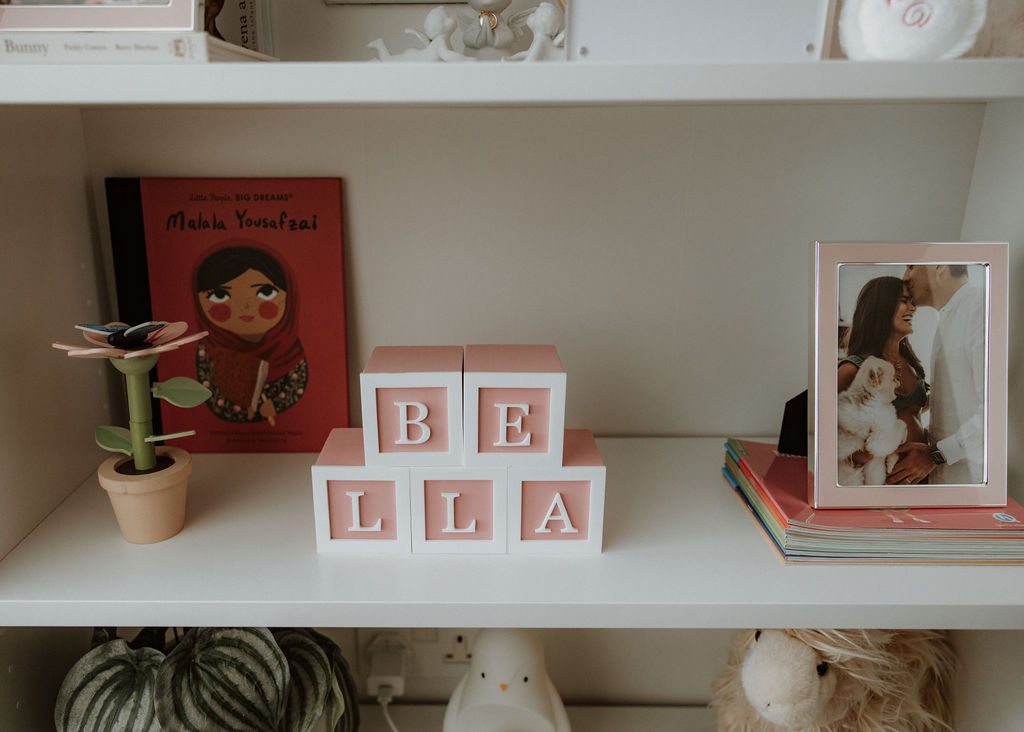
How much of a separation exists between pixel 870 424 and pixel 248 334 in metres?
0.75

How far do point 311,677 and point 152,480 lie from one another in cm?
31

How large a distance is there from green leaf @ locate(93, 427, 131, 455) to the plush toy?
734 mm

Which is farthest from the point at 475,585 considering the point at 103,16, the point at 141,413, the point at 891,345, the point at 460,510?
the point at 103,16

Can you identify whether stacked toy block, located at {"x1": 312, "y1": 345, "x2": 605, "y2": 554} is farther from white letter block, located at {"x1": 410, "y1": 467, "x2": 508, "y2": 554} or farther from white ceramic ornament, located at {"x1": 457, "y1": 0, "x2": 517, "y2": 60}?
white ceramic ornament, located at {"x1": 457, "y1": 0, "x2": 517, "y2": 60}

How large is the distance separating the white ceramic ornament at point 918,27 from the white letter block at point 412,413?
0.46m

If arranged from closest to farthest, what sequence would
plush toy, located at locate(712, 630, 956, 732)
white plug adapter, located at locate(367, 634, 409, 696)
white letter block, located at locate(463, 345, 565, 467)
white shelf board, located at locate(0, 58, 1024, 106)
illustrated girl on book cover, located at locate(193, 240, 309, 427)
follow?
white shelf board, located at locate(0, 58, 1024, 106), white letter block, located at locate(463, 345, 565, 467), plush toy, located at locate(712, 630, 956, 732), illustrated girl on book cover, located at locate(193, 240, 309, 427), white plug adapter, located at locate(367, 634, 409, 696)

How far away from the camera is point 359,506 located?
2.40 ft

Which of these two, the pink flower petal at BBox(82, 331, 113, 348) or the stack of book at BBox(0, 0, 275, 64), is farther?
the pink flower petal at BBox(82, 331, 113, 348)

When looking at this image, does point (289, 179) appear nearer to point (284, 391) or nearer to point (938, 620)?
point (284, 391)

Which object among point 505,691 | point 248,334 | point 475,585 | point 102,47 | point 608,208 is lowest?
point 505,691

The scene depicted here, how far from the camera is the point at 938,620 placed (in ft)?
2.15

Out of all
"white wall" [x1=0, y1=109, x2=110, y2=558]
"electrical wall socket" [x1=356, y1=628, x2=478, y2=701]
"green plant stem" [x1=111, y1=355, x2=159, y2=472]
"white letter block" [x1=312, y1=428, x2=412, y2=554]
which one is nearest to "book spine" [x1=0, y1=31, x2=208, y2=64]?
"white wall" [x1=0, y1=109, x2=110, y2=558]

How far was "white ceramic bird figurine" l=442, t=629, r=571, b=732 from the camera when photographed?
0.89 meters

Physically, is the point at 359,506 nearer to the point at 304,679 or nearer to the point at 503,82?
the point at 304,679
